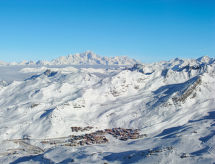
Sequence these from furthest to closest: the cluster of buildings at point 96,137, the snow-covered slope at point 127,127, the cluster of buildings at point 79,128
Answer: the cluster of buildings at point 79,128 → the cluster of buildings at point 96,137 → the snow-covered slope at point 127,127

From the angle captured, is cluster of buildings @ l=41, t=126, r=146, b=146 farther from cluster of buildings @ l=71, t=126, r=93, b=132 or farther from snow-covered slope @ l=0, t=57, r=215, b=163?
snow-covered slope @ l=0, t=57, r=215, b=163

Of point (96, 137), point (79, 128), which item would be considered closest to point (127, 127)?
point (96, 137)

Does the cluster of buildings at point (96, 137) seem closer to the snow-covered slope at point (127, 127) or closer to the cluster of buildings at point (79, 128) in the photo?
the cluster of buildings at point (79, 128)

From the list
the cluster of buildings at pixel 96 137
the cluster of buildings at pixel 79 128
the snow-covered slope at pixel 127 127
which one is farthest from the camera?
the cluster of buildings at pixel 79 128

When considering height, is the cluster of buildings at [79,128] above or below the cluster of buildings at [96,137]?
above

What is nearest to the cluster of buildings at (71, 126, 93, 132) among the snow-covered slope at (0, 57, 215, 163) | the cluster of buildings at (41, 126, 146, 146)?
the cluster of buildings at (41, 126, 146, 146)

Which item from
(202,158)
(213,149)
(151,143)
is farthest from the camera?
(151,143)

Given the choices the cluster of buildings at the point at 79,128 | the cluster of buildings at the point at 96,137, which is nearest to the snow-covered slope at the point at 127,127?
the cluster of buildings at the point at 96,137

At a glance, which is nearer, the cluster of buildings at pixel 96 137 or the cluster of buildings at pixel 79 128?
the cluster of buildings at pixel 96 137

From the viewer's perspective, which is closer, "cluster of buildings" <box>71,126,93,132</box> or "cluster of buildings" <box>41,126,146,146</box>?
"cluster of buildings" <box>41,126,146,146</box>

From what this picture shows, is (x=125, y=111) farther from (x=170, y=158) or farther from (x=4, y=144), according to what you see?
(x=170, y=158)

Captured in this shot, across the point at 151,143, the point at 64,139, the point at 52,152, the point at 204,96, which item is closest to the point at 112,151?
the point at 151,143
